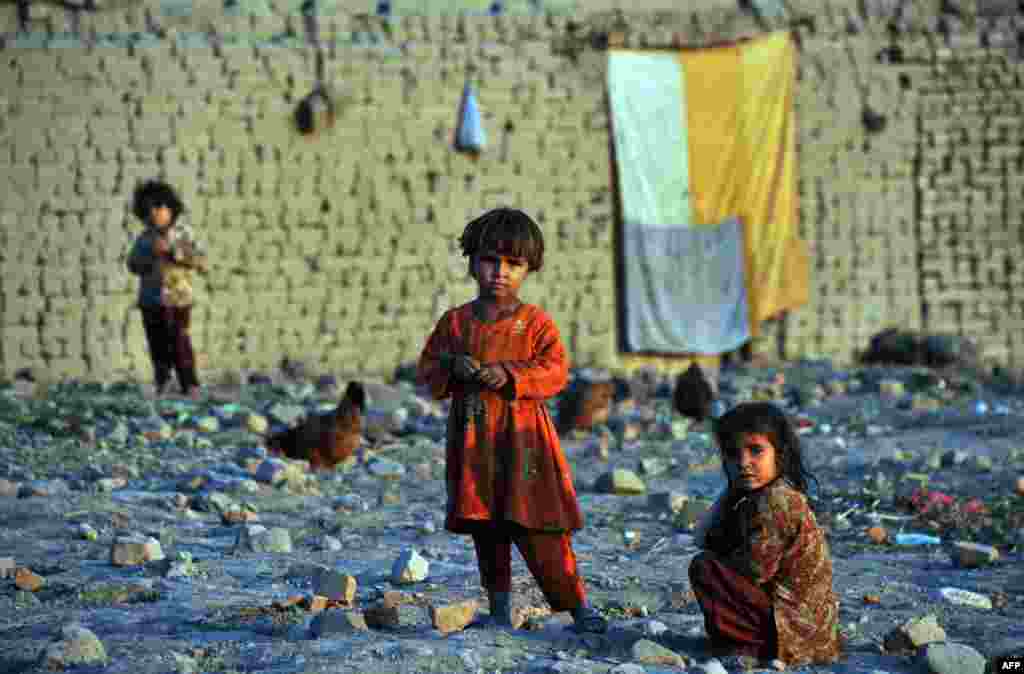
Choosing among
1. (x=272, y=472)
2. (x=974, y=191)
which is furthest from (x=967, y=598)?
(x=974, y=191)

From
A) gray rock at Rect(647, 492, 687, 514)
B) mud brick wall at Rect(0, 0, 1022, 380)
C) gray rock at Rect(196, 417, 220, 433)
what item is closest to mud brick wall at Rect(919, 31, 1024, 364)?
mud brick wall at Rect(0, 0, 1022, 380)

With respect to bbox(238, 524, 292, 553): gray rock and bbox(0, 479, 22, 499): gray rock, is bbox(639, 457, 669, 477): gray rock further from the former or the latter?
bbox(0, 479, 22, 499): gray rock

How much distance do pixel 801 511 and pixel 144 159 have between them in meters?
9.01

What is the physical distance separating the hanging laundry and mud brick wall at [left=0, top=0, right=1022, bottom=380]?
8 cm

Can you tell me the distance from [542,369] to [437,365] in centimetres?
27

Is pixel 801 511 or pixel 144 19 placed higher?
pixel 144 19

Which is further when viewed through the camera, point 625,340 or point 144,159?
point 625,340

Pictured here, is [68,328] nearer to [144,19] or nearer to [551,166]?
[144,19]

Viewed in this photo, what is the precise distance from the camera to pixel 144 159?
1241 cm

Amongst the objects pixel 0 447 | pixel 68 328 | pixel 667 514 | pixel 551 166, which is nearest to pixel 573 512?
pixel 667 514

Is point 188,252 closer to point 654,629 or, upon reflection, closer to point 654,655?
point 654,629

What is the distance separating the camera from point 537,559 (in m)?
4.45

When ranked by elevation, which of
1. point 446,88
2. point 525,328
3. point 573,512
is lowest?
point 573,512

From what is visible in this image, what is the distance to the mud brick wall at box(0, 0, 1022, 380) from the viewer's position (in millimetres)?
12203
